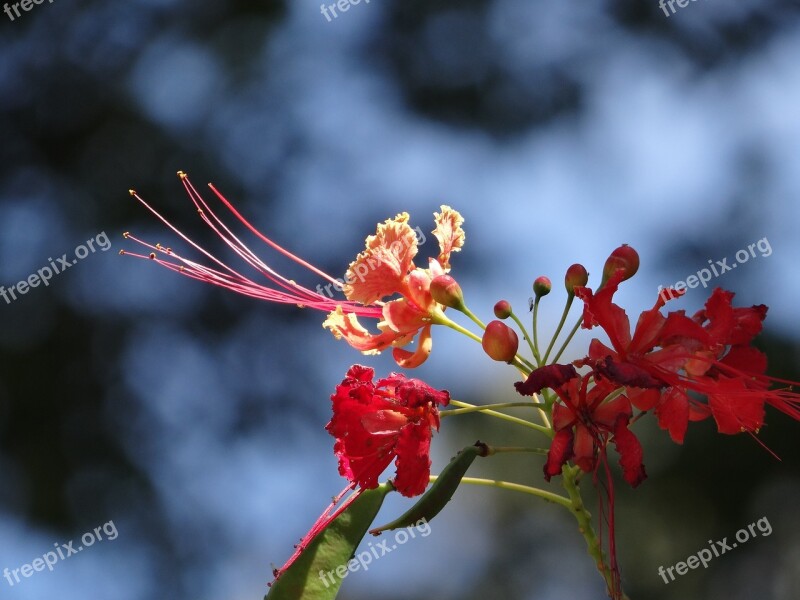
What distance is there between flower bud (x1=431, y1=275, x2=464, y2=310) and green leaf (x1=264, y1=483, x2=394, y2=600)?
276mm

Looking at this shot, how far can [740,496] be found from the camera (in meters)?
4.03

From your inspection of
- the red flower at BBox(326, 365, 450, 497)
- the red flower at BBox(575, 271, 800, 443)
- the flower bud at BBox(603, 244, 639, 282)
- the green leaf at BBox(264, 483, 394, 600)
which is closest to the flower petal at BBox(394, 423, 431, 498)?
the red flower at BBox(326, 365, 450, 497)

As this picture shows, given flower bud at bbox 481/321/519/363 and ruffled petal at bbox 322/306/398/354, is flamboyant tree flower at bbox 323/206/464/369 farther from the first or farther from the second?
flower bud at bbox 481/321/519/363

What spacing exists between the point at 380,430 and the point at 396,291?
0.24 m

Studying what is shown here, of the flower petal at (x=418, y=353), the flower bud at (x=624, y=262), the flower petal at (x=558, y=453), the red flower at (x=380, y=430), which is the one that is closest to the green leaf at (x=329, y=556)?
the red flower at (x=380, y=430)

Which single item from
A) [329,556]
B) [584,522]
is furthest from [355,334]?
[584,522]

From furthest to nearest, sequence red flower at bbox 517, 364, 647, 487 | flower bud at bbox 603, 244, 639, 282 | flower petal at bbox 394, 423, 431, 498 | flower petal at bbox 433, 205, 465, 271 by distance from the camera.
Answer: flower petal at bbox 433, 205, 465, 271, flower bud at bbox 603, 244, 639, 282, flower petal at bbox 394, 423, 431, 498, red flower at bbox 517, 364, 647, 487

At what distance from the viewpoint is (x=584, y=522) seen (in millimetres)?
1235

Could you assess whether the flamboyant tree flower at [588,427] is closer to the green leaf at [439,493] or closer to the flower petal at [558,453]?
the flower petal at [558,453]

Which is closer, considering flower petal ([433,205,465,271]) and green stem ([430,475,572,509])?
green stem ([430,475,572,509])

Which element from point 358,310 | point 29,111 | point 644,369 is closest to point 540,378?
point 644,369

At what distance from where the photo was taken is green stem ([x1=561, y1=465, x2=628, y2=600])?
1191 mm

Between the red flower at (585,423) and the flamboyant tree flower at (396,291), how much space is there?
0.27 m

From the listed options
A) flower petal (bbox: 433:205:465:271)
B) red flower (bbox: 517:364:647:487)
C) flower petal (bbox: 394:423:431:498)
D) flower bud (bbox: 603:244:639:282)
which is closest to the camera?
red flower (bbox: 517:364:647:487)
